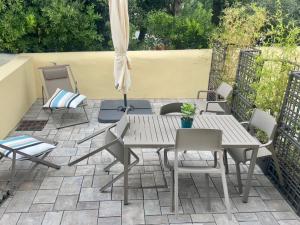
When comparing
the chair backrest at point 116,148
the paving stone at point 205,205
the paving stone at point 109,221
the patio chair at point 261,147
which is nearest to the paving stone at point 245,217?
the paving stone at point 205,205

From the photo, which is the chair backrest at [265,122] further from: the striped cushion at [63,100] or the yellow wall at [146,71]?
the yellow wall at [146,71]

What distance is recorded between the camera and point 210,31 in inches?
294

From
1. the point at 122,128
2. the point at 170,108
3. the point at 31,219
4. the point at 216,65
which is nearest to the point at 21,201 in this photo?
the point at 31,219

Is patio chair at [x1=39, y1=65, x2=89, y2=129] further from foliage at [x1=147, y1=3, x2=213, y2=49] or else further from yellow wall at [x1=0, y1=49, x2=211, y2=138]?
foliage at [x1=147, y1=3, x2=213, y2=49]

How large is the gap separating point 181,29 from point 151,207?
5257mm

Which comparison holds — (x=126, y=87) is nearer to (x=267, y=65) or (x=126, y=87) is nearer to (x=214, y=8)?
(x=267, y=65)

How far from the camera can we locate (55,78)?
6.08 m

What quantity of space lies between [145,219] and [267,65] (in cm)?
266

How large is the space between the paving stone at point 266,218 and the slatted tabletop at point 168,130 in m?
0.75

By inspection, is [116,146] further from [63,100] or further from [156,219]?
[63,100]

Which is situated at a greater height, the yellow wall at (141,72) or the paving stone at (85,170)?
the yellow wall at (141,72)

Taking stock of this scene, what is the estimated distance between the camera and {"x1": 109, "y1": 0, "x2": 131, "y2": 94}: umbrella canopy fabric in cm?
474

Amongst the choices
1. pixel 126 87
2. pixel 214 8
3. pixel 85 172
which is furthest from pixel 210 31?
pixel 85 172

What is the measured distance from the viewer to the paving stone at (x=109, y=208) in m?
3.12
